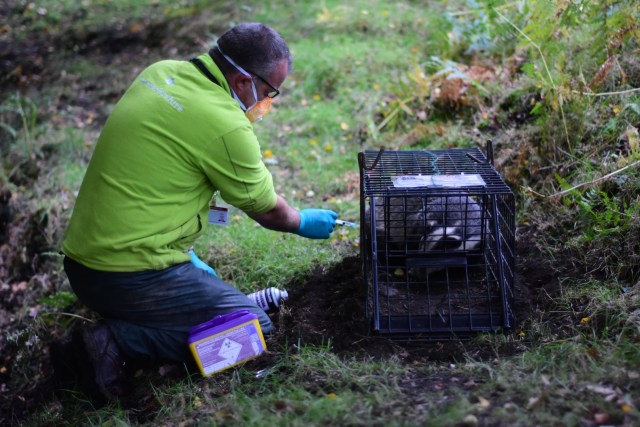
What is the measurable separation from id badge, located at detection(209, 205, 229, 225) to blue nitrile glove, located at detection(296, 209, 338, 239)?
1.39 ft

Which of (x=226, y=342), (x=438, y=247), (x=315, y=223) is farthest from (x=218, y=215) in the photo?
(x=438, y=247)

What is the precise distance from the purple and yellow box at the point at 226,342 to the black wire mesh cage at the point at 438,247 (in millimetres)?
606

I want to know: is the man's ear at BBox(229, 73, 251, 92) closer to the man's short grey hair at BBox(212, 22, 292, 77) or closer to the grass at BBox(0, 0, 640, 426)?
the man's short grey hair at BBox(212, 22, 292, 77)

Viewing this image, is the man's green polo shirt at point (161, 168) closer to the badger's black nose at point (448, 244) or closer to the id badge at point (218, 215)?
the id badge at point (218, 215)

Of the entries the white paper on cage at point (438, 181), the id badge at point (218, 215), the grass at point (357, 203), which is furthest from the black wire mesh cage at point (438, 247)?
the id badge at point (218, 215)

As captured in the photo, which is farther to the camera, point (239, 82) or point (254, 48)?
point (239, 82)

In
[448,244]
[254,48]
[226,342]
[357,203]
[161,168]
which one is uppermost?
[254,48]

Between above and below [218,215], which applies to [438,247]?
below

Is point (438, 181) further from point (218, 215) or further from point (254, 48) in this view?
point (218, 215)

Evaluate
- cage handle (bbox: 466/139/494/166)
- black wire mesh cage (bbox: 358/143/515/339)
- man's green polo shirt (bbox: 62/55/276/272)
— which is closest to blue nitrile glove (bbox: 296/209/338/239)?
black wire mesh cage (bbox: 358/143/515/339)

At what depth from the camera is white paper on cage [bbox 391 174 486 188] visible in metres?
3.18

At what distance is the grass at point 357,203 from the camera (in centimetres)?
265

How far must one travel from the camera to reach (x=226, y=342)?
3.33m

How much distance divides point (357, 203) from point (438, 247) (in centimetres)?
149
